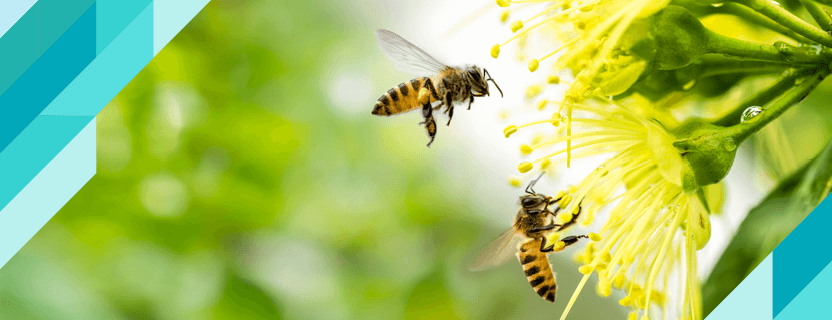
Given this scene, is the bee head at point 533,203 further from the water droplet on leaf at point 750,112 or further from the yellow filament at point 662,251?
the water droplet on leaf at point 750,112

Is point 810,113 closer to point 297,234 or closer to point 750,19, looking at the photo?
point 750,19

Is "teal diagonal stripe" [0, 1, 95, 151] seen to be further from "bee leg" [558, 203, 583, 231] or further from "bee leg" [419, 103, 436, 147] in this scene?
"bee leg" [558, 203, 583, 231]

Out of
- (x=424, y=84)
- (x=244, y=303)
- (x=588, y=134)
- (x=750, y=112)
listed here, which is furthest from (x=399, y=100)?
(x=244, y=303)

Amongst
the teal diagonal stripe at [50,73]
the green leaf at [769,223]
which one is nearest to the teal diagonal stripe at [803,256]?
the green leaf at [769,223]

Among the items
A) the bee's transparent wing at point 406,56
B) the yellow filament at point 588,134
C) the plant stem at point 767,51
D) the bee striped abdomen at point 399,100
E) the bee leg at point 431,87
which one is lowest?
the plant stem at point 767,51

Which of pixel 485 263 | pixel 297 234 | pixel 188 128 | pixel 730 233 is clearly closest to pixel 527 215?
pixel 485 263

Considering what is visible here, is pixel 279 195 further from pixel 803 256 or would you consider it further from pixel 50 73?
pixel 803 256
